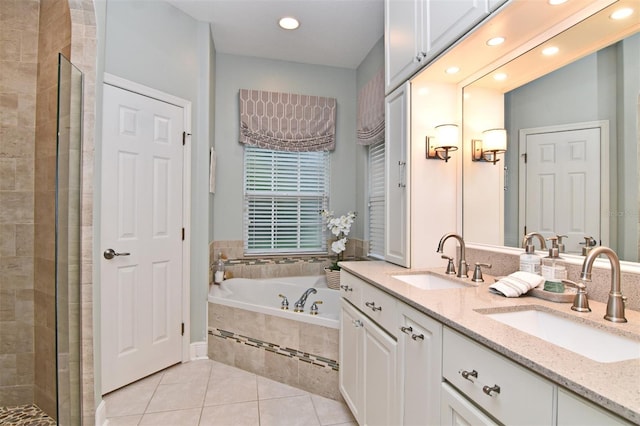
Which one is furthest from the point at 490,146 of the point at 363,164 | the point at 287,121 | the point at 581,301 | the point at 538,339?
the point at 287,121

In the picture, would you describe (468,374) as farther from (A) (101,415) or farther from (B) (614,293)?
(A) (101,415)

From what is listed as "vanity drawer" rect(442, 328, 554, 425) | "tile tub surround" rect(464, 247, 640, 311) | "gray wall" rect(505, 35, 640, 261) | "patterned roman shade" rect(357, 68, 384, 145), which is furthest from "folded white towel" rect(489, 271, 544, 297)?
"patterned roman shade" rect(357, 68, 384, 145)

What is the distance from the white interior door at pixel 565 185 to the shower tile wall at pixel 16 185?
2891 mm

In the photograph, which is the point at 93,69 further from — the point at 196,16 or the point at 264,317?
the point at 264,317

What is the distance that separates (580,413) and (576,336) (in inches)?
19.1

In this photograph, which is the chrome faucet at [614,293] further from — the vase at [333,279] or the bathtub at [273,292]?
the vase at [333,279]

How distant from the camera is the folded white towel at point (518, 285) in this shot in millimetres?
1258

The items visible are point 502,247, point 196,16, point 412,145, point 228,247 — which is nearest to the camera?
point 502,247

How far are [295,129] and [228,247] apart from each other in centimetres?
145

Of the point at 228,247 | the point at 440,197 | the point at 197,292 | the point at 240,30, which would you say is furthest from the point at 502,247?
the point at 240,30

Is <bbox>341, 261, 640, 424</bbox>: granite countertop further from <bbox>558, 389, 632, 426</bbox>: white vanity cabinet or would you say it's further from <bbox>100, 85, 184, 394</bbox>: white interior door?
<bbox>100, 85, 184, 394</bbox>: white interior door

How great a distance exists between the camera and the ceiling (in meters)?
2.63

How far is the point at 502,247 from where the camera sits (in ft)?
5.59

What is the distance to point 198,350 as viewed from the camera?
2811 mm
